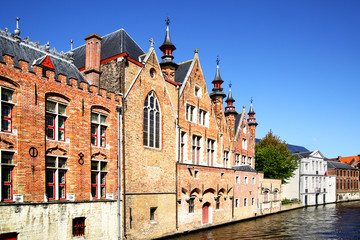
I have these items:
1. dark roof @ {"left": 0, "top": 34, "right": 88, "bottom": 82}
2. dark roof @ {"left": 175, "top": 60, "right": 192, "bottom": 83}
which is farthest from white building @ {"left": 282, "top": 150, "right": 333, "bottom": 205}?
dark roof @ {"left": 0, "top": 34, "right": 88, "bottom": 82}

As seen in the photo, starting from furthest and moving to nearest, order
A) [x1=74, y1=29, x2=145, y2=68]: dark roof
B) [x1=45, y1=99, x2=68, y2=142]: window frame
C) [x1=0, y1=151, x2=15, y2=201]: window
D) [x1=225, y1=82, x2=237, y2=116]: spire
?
1. [x1=225, y1=82, x2=237, y2=116]: spire
2. [x1=74, y1=29, x2=145, y2=68]: dark roof
3. [x1=45, y1=99, x2=68, y2=142]: window frame
4. [x1=0, y1=151, x2=15, y2=201]: window

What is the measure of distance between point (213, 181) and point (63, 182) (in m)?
15.0

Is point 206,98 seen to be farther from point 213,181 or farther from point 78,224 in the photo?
point 78,224

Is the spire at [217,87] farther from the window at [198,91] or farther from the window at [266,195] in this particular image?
the window at [266,195]

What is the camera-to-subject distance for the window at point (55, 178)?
1538cm

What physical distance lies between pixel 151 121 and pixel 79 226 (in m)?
8.25

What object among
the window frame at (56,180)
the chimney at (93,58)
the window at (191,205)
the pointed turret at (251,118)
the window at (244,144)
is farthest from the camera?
the pointed turret at (251,118)

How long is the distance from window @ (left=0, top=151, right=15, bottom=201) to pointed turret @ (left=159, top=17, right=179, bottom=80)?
14.9 meters

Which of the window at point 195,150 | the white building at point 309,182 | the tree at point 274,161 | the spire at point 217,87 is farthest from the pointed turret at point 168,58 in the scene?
the white building at point 309,182

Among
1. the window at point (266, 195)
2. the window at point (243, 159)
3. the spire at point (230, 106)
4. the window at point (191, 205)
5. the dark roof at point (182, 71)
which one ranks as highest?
the dark roof at point (182, 71)

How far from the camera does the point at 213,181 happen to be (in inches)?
1113

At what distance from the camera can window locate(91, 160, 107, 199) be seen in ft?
58.6

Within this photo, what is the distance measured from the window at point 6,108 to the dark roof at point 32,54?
6.49ft

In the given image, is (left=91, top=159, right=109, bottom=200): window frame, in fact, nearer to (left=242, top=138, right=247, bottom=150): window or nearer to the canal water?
the canal water
